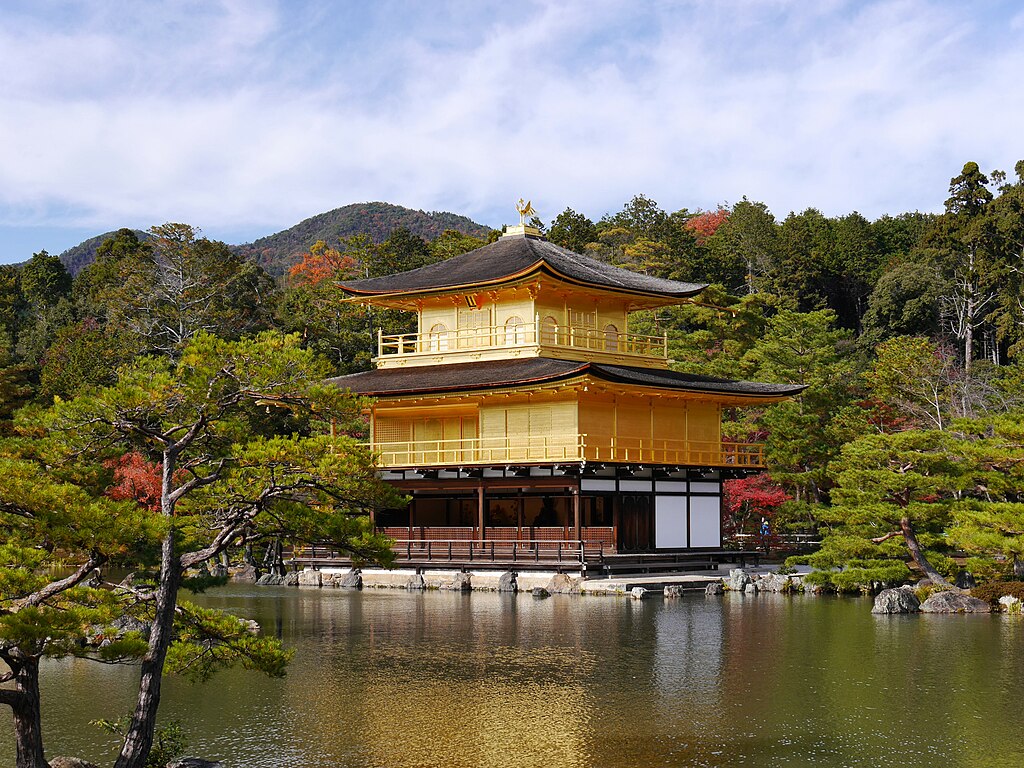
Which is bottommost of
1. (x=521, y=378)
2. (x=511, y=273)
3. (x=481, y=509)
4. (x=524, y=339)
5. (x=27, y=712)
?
(x=27, y=712)

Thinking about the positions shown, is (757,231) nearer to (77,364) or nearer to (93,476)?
(77,364)

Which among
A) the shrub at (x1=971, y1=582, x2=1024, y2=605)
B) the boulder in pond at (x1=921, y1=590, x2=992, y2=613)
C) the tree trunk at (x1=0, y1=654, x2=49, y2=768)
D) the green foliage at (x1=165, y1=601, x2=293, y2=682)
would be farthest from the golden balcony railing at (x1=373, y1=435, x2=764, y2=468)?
the tree trunk at (x1=0, y1=654, x2=49, y2=768)

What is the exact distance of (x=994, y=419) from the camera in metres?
27.1

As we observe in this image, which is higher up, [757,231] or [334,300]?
[757,231]

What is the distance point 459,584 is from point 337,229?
370 feet

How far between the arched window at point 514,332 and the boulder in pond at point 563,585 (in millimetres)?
9777

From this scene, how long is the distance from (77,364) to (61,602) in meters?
44.1

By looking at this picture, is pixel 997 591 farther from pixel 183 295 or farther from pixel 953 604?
pixel 183 295

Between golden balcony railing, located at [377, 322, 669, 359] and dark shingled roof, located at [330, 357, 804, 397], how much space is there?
1023 mm

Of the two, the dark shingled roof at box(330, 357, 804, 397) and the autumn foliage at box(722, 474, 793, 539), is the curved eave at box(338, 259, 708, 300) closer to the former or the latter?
the dark shingled roof at box(330, 357, 804, 397)

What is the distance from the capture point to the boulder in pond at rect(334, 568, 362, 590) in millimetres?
36344

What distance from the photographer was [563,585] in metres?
32.9

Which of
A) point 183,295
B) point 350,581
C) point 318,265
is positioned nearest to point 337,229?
point 318,265

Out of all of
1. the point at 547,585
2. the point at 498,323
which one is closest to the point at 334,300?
the point at 498,323
